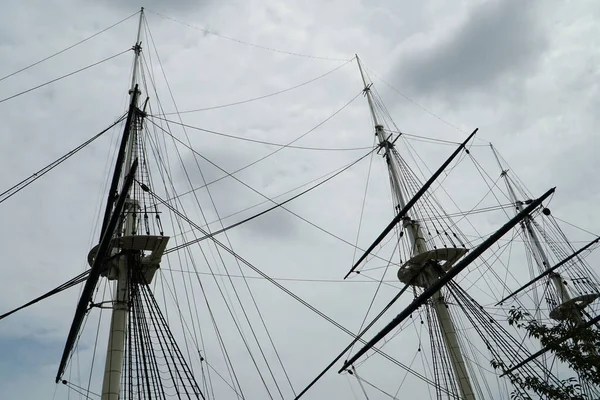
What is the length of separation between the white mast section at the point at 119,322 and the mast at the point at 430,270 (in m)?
14.2

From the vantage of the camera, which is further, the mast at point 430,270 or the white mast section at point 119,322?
the mast at point 430,270

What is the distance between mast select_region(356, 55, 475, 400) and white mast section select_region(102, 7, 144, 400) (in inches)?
561

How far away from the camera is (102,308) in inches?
630

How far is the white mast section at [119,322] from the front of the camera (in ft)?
43.8

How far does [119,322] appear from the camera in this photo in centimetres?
1477

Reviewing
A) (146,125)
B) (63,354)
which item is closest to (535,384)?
(63,354)

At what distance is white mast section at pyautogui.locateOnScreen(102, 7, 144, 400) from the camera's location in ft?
43.8

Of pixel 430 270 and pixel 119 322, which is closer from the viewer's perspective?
pixel 119 322

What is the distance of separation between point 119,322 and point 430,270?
16.1 metres

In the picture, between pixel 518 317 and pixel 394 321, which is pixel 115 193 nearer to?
pixel 394 321

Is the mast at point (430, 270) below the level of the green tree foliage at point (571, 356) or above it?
above

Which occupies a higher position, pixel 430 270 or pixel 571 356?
pixel 430 270

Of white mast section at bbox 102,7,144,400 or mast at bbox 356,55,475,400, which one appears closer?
white mast section at bbox 102,7,144,400

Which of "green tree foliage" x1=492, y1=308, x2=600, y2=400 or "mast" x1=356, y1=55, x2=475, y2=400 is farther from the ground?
"mast" x1=356, y1=55, x2=475, y2=400
